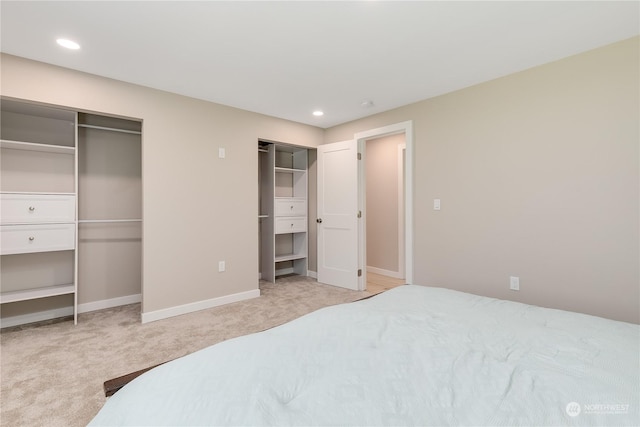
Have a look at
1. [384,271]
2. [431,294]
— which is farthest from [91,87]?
[384,271]

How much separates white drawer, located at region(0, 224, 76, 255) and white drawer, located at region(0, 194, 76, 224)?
0.20 ft

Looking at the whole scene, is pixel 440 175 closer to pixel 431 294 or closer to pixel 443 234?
pixel 443 234

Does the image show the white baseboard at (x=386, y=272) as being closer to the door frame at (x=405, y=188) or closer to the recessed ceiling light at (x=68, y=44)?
the door frame at (x=405, y=188)

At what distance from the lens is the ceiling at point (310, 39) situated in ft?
6.14

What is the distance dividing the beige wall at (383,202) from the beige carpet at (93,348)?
5.05 ft

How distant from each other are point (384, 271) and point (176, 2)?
453cm

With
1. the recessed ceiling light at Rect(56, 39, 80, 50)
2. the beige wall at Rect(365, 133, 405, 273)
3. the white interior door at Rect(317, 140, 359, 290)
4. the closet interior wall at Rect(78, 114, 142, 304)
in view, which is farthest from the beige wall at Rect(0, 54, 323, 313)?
the beige wall at Rect(365, 133, 405, 273)

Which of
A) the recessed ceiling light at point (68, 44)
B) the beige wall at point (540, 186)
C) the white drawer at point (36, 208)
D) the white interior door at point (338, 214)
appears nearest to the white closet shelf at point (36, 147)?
the white drawer at point (36, 208)

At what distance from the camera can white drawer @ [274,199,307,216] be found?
457cm

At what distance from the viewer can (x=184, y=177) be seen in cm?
330

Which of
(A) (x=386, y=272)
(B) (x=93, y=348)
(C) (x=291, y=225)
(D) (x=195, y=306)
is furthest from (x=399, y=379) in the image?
(A) (x=386, y=272)

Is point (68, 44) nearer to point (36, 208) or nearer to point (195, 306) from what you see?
point (36, 208)

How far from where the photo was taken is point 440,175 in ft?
10.8

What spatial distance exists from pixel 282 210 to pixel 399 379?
3.81 metres
